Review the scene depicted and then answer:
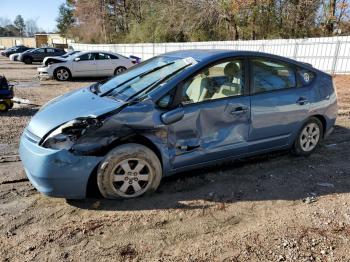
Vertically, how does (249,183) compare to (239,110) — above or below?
below

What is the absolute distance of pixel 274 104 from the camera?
4816 mm

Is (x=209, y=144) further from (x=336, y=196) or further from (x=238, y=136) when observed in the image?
(x=336, y=196)

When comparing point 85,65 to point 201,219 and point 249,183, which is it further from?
point 201,219

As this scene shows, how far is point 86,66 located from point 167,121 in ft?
50.0

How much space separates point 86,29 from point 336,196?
54428 mm

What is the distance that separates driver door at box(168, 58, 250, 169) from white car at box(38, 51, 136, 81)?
1412cm

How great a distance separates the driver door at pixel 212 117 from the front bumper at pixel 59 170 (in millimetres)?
960

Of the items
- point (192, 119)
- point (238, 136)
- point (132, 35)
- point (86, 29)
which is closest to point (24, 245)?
point (192, 119)

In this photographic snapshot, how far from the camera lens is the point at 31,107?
995cm

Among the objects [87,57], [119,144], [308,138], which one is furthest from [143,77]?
[87,57]

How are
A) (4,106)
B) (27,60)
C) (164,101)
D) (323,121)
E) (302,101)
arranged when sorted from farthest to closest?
(27,60) < (4,106) < (323,121) < (302,101) < (164,101)

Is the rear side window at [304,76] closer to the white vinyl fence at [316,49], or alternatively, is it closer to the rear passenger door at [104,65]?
the white vinyl fence at [316,49]

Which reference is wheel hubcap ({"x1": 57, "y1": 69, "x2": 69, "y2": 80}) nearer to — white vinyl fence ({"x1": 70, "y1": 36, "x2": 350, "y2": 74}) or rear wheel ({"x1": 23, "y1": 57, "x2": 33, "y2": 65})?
white vinyl fence ({"x1": 70, "y1": 36, "x2": 350, "y2": 74})

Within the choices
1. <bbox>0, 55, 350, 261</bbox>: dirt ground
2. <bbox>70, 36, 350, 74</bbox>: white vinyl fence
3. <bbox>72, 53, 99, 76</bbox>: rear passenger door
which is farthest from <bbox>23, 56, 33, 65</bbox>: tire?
<bbox>0, 55, 350, 261</bbox>: dirt ground
